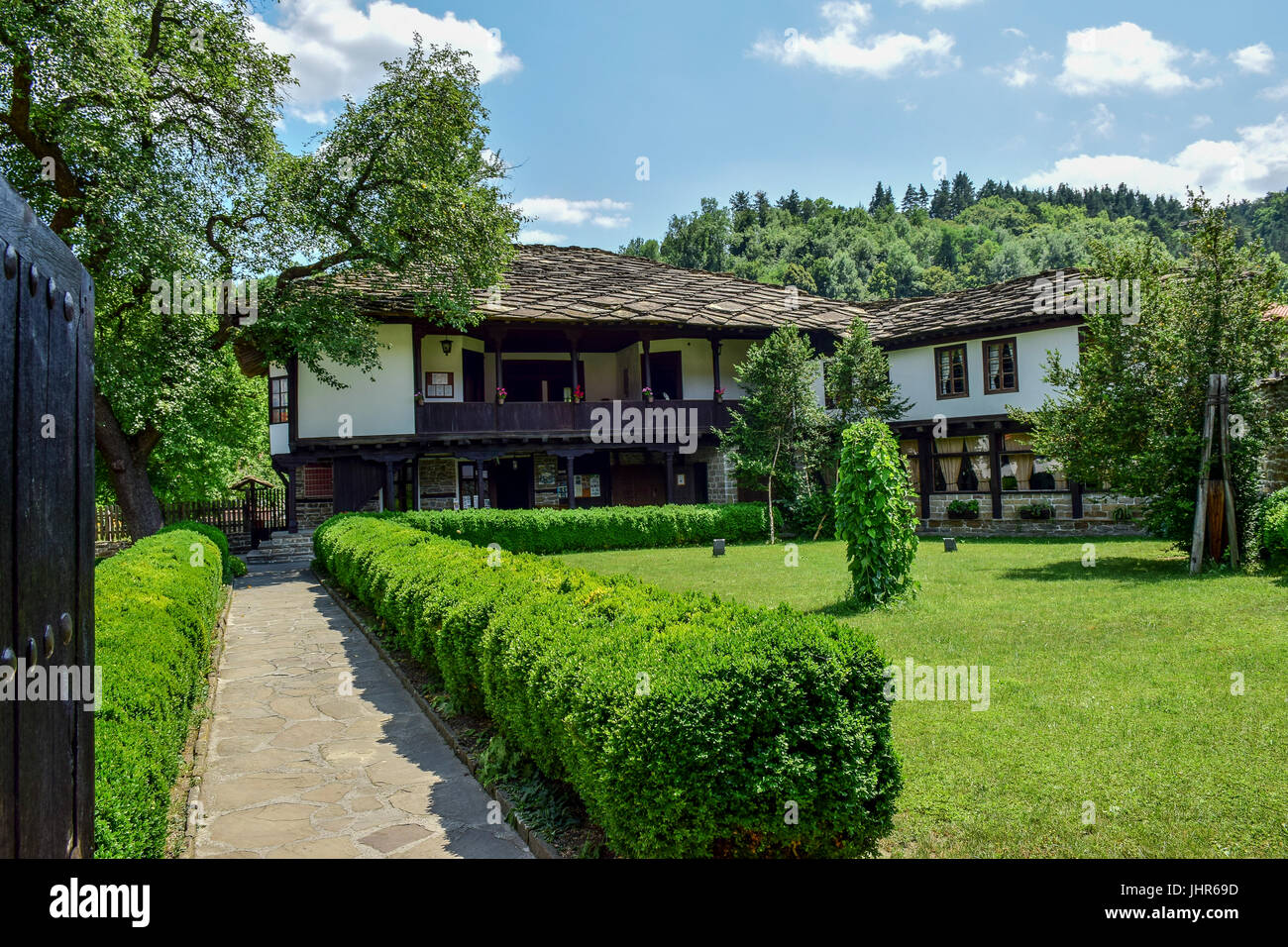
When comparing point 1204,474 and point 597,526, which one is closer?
point 1204,474

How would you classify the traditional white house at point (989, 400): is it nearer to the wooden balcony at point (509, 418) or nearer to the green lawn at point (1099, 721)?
the wooden balcony at point (509, 418)

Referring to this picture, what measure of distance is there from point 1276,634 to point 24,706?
988 centimetres

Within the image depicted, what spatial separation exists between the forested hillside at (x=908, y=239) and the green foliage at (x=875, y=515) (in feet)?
A: 142

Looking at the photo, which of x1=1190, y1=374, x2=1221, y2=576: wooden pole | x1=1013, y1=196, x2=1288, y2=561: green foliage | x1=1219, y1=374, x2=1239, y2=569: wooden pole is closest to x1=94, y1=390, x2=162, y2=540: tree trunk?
x1=1013, y1=196, x2=1288, y2=561: green foliage

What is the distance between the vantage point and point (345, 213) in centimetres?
1803

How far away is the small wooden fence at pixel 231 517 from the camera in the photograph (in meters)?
24.4

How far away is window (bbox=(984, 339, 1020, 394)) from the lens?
22.9 meters

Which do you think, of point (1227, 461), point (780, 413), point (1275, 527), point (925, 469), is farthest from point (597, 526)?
point (1275, 527)

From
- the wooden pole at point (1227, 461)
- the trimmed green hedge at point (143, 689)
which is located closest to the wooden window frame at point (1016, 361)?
the wooden pole at point (1227, 461)

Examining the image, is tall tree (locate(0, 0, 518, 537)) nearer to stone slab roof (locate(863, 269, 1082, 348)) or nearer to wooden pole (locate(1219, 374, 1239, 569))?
stone slab roof (locate(863, 269, 1082, 348))

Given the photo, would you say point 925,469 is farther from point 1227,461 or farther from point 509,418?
point 509,418

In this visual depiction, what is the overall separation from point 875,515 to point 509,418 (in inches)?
546

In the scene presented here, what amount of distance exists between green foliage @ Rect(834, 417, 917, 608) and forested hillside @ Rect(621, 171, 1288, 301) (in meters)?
43.3

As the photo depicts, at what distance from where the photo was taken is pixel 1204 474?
12.6 m
